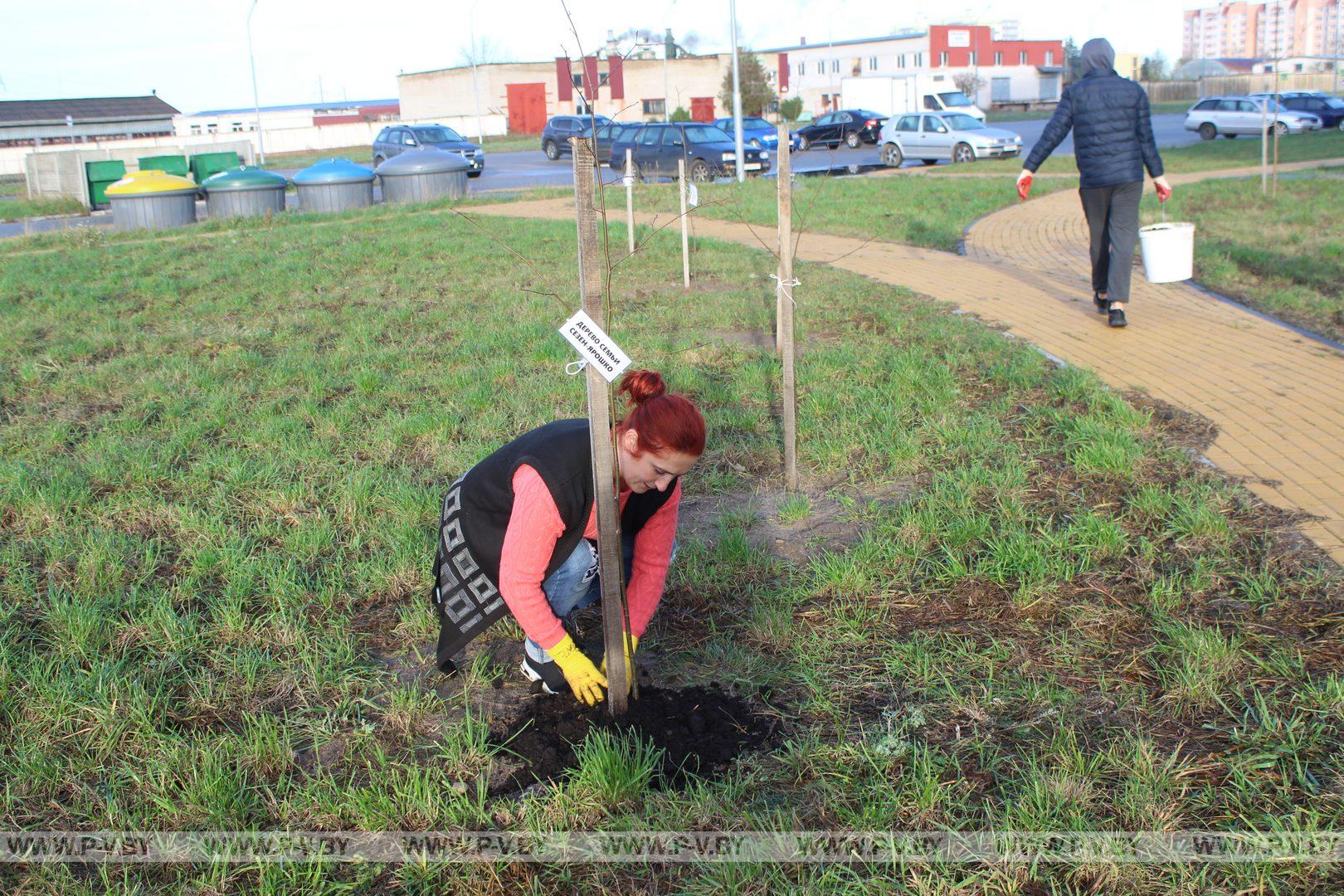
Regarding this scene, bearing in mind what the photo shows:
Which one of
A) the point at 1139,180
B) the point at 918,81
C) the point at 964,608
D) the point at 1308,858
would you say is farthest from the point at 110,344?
the point at 918,81

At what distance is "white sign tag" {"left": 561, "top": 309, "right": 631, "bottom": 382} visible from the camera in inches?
104

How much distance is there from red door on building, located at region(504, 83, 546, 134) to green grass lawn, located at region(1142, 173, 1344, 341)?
50.8 m

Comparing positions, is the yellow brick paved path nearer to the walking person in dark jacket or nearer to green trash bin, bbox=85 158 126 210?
the walking person in dark jacket

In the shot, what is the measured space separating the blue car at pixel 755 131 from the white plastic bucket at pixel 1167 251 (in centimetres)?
1838

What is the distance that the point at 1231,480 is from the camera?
177 inches

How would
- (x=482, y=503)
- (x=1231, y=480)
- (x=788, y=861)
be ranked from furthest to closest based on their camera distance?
(x=1231, y=480)
(x=482, y=503)
(x=788, y=861)

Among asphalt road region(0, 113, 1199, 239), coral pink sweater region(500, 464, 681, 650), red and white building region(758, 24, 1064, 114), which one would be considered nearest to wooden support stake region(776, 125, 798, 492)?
coral pink sweater region(500, 464, 681, 650)

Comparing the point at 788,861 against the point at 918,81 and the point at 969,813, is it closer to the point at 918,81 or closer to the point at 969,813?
the point at 969,813

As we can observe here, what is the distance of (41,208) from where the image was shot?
23328 millimetres

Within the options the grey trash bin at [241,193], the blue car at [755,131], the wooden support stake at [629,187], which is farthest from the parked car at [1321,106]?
the grey trash bin at [241,193]

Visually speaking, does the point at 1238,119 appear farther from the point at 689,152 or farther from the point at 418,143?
the point at 418,143

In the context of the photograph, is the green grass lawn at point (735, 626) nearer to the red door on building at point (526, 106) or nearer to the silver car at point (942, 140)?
the silver car at point (942, 140)

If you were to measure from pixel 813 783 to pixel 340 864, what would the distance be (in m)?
1.17

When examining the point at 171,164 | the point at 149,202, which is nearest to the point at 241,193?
the point at 149,202
